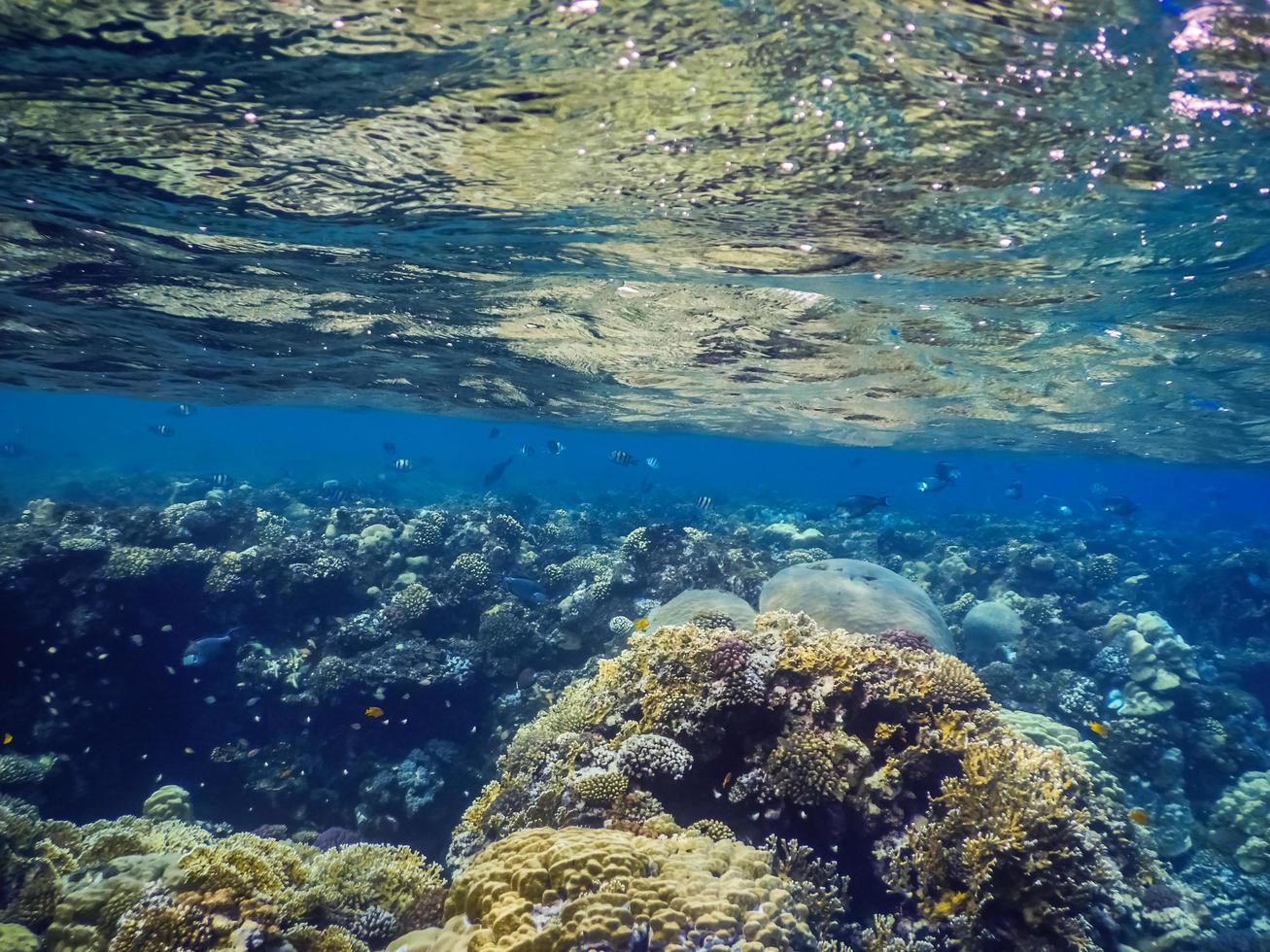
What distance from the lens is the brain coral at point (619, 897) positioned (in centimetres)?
361

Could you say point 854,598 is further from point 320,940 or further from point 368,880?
point 320,940

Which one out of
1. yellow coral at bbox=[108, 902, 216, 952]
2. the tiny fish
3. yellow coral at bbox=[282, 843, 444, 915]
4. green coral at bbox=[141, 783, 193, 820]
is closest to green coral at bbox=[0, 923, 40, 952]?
yellow coral at bbox=[108, 902, 216, 952]

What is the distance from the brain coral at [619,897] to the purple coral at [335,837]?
675 cm

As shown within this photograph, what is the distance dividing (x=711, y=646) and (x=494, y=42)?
6.45 meters

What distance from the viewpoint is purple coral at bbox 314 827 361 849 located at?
961 cm

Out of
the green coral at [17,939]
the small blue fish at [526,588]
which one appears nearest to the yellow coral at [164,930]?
the green coral at [17,939]

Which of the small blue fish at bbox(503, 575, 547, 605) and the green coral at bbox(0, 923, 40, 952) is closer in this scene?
the green coral at bbox(0, 923, 40, 952)

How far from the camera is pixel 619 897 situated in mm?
3760

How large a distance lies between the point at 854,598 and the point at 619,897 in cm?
927

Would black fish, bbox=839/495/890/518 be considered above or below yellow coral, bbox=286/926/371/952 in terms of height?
below

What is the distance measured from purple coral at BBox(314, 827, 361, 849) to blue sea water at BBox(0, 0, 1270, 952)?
0.45m

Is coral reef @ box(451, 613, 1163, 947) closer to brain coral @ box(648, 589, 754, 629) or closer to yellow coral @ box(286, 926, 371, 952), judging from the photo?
yellow coral @ box(286, 926, 371, 952)

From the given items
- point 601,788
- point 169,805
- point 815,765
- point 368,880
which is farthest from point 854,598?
point 169,805

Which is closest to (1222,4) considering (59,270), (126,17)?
(126,17)
